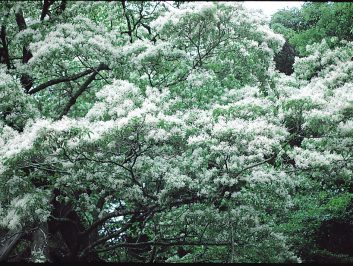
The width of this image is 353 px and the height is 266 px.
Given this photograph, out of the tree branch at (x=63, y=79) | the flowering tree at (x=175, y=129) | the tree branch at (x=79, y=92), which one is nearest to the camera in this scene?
the flowering tree at (x=175, y=129)

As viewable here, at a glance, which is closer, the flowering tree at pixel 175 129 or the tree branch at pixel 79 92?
the flowering tree at pixel 175 129

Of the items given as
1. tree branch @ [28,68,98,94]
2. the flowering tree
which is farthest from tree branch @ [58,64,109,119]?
tree branch @ [28,68,98,94]

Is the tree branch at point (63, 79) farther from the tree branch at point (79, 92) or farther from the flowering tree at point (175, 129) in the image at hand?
the tree branch at point (79, 92)

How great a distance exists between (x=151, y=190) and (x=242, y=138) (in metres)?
2.98

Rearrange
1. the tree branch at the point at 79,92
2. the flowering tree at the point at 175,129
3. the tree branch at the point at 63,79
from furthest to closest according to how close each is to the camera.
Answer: the tree branch at the point at 63,79
the tree branch at the point at 79,92
the flowering tree at the point at 175,129

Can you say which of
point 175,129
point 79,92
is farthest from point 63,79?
point 175,129

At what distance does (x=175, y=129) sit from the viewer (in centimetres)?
693

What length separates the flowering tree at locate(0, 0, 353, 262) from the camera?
6875 mm

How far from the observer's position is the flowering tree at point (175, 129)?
6875 mm

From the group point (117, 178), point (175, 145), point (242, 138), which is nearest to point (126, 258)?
point (117, 178)

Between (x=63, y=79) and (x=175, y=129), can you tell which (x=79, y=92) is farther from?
(x=175, y=129)

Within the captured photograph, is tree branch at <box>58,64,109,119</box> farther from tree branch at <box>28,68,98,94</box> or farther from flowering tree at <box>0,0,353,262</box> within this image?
tree branch at <box>28,68,98,94</box>

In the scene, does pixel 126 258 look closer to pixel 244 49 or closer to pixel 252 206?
pixel 252 206

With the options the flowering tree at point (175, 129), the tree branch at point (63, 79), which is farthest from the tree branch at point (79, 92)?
the tree branch at point (63, 79)
